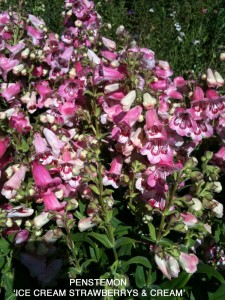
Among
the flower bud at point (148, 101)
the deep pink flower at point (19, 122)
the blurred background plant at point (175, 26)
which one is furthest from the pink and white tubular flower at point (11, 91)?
the blurred background plant at point (175, 26)

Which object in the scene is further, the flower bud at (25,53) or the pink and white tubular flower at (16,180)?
the flower bud at (25,53)

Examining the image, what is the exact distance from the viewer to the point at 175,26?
7438 millimetres

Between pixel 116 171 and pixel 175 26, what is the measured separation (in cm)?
589

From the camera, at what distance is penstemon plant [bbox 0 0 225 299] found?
1987 mm

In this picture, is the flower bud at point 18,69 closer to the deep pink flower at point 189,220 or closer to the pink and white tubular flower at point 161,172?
the pink and white tubular flower at point 161,172

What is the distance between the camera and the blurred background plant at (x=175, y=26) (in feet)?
18.5

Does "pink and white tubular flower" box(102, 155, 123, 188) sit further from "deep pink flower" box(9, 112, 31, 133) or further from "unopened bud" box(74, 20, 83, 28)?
"unopened bud" box(74, 20, 83, 28)

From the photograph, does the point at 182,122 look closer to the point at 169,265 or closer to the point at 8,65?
the point at 169,265

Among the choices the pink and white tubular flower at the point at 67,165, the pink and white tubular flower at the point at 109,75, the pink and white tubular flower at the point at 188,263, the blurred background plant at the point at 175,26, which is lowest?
the blurred background plant at the point at 175,26

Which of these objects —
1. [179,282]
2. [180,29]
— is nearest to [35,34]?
[179,282]

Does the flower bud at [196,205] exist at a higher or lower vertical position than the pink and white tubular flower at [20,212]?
higher

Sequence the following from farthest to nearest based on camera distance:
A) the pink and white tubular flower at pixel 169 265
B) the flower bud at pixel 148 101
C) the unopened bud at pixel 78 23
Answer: the unopened bud at pixel 78 23 → the flower bud at pixel 148 101 → the pink and white tubular flower at pixel 169 265

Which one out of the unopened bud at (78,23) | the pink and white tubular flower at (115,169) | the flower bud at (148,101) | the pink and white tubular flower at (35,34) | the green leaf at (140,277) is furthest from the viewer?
the unopened bud at (78,23)

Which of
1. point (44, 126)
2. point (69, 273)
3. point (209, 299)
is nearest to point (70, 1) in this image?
point (44, 126)
